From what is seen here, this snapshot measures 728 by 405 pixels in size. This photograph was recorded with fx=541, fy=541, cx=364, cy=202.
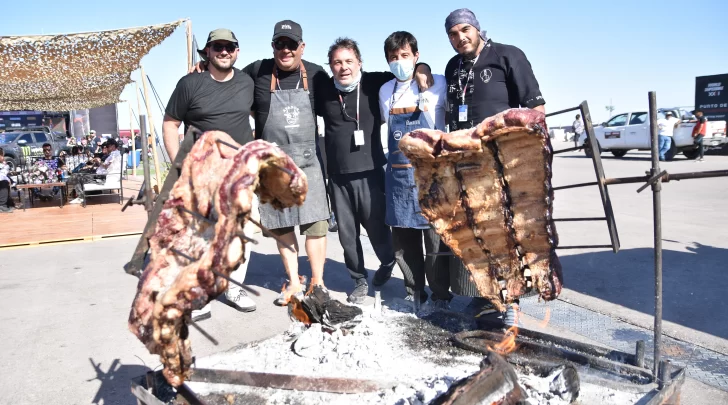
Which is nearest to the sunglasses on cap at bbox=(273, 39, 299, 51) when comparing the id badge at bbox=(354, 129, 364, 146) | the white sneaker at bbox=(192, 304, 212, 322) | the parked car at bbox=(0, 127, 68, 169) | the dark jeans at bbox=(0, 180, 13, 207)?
the id badge at bbox=(354, 129, 364, 146)

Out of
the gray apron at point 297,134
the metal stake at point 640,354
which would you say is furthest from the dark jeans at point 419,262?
the metal stake at point 640,354

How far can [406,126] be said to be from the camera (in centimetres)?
449

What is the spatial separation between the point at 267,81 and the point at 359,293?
2160mm

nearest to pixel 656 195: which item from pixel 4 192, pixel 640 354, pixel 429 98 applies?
pixel 640 354

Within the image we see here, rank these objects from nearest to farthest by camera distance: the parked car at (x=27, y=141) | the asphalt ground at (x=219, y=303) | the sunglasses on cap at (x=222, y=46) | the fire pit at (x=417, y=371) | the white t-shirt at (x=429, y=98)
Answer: the fire pit at (x=417, y=371) < the asphalt ground at (x=219, y=303) < the sunglasses on cap at (x=222, y=46) < the white t-shirt at (x=429, y=98) < the parked car at (x=27, y=141)

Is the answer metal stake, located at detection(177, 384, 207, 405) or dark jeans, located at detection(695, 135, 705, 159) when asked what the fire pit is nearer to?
metal stake, located at detection(177, 384, 207, 405)

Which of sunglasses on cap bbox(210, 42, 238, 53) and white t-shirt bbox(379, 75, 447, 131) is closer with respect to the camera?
sunglasses on cap bbox(210, 42, 238, 53)

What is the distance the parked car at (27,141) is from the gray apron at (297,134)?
19681 mm

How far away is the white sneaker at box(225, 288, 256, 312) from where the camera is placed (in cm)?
520

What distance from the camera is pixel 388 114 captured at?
4613mm

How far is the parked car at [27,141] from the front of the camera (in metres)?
21.0

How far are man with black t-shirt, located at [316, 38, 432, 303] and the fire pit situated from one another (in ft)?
4.21

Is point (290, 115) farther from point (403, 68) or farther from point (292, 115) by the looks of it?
point (403, 68)

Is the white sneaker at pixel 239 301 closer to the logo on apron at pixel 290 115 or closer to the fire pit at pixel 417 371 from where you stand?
the fire pit at pixel 417 371
